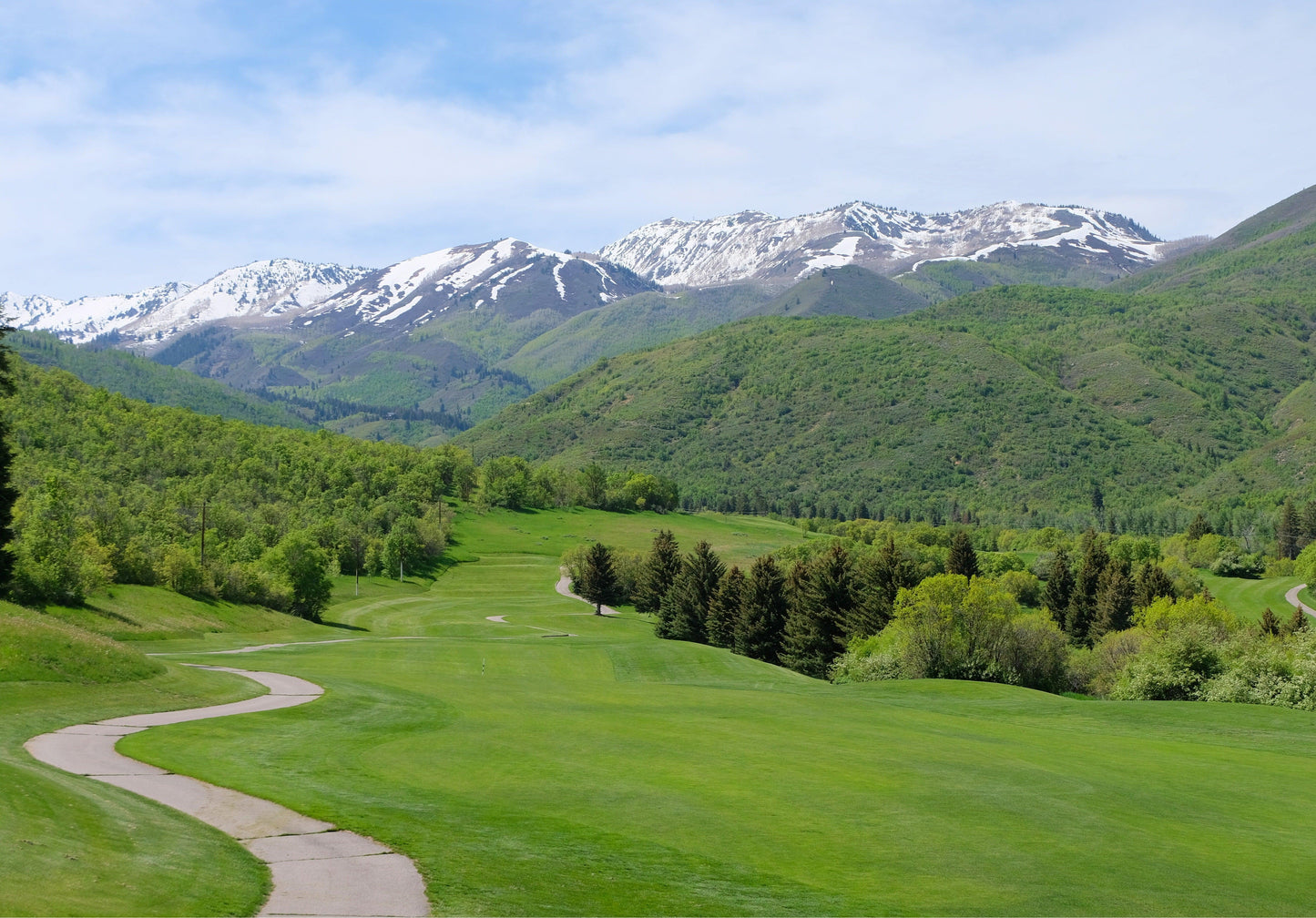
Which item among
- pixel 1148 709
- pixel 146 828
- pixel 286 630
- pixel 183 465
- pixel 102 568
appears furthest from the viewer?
pixel 183 465

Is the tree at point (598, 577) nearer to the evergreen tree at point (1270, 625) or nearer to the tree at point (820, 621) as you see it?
the tree at point (820, 621)

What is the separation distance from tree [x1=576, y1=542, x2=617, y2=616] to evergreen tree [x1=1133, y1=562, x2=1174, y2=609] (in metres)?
62.1

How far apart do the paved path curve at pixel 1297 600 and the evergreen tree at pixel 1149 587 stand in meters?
27.4

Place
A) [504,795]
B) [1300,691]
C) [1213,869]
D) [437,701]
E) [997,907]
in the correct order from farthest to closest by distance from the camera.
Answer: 1. [1300,691]
2. [437,701]
3. [504,795]
4. [1213,869]
5. [997,907]

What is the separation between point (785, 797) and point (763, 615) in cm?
6989

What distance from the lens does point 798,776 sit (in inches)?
908

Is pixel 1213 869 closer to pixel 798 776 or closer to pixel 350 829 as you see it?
pixel 798 776

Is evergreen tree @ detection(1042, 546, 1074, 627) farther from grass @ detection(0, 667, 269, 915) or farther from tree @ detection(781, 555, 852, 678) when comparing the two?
grass @ detection(0, 667, 269, 915)

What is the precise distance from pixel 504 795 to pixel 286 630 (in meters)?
67.1

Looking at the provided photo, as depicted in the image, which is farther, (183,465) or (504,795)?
(183,465)

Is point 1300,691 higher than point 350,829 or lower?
lower

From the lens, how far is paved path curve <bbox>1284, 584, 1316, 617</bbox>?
407ft

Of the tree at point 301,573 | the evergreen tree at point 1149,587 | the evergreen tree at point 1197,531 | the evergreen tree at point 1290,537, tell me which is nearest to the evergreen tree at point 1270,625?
the evergreen tree at point 1149,587

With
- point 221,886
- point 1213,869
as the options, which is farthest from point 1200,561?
point 221,886
